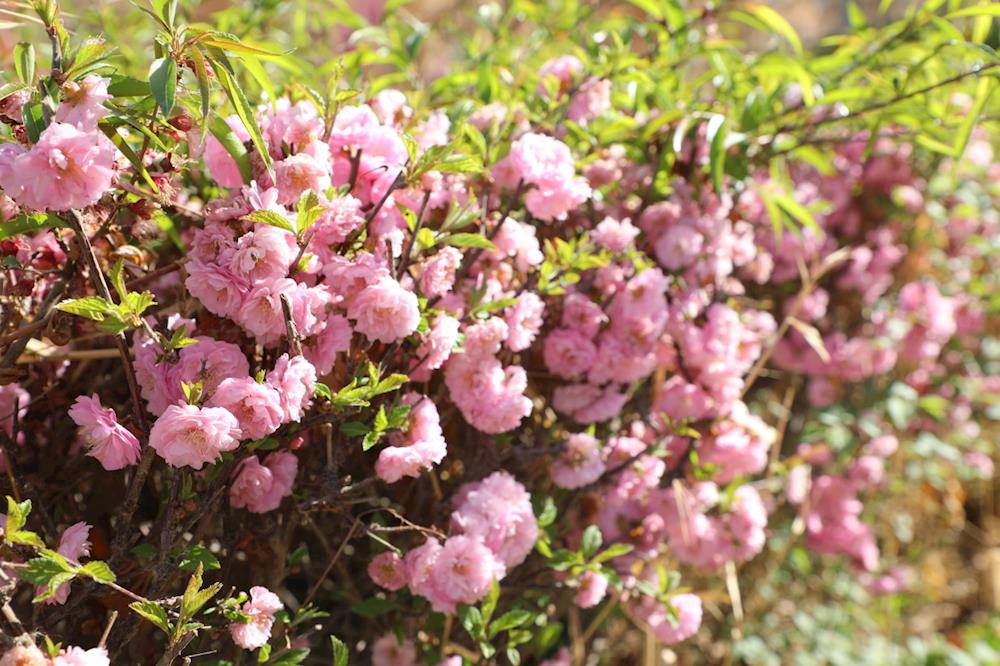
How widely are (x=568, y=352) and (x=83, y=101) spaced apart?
773 mm

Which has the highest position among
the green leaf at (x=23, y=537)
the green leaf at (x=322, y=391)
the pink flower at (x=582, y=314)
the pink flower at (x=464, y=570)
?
the green leaf at (x=23, y=537)

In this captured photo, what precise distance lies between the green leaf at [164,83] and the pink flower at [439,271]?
1.21 feet

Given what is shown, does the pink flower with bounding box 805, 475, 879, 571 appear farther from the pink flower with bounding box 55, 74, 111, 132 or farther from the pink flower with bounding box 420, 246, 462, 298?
the pink flower with bounding box 55, 74, 111, 132

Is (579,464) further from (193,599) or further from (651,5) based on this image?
(651,5)

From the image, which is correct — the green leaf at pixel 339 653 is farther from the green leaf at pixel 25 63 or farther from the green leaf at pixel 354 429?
the green leaf at pixel 25 63

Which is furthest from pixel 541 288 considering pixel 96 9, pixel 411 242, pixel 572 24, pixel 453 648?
pixel 96 9

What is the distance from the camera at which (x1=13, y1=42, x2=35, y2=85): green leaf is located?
92cm

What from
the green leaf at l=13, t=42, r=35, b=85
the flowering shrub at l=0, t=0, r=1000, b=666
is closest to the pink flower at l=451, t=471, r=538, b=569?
the flowering shrub at l=0, t=0, r=1000, b=666

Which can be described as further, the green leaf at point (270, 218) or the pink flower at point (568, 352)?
the pink flower at point (568, 352)

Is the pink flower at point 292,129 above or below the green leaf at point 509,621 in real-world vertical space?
above

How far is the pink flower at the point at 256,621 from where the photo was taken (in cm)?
98

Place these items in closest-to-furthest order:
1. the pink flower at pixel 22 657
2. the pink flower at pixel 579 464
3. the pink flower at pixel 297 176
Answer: the pink flower at pixel 22 657 → the pink flower at pixel 297 176 → the pink flower at pixel 579 464

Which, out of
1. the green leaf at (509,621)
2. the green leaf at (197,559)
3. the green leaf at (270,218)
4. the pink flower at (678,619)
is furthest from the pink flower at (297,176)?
the pink flower at (678,619)

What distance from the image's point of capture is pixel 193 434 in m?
0.91
